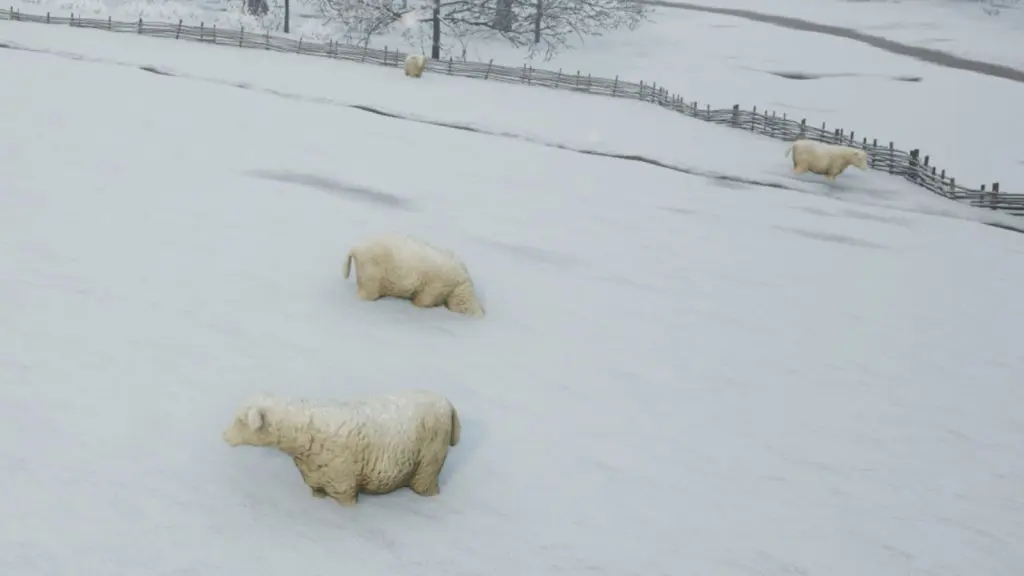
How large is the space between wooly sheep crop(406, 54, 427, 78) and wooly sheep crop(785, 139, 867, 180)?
10.7m

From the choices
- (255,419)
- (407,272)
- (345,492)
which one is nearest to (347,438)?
(345,492)

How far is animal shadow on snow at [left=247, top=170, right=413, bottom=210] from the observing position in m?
12.9

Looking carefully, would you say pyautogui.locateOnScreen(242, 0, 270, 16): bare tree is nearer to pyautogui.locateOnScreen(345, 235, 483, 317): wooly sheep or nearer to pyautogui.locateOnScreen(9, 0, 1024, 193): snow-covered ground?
pyautogui.locateOnScreen(9, 0, 1024, 193): snow-covered ground

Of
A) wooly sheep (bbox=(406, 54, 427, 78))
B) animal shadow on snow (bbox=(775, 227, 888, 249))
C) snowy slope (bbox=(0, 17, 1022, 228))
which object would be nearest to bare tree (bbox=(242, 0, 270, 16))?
snowy slope (bbox=(0, 17, 1022, 228))

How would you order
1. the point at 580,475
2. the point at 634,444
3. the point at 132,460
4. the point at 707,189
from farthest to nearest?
the point at 707,189 → the point at 634,444 → the point at 580,475 → the point at 132,460

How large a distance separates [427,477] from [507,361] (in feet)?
7.86

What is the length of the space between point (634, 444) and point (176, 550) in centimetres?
358

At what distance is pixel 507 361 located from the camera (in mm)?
8273

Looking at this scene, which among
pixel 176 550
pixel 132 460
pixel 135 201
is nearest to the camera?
pixel 176 550

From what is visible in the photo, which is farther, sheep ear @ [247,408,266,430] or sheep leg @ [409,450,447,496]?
sheep leg @ [409,450,447,496]

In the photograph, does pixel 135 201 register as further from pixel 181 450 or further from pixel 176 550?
pixel 176 550

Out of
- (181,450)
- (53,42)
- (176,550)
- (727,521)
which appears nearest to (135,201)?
(181,450)

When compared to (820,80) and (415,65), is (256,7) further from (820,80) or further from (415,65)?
(820,80)

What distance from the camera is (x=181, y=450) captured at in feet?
20.5
